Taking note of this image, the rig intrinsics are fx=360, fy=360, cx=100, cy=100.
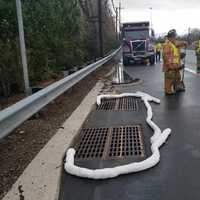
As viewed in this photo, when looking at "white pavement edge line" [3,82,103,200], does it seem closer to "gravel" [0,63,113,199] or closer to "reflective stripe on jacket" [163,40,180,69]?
"gravel" [0,63,113,199]

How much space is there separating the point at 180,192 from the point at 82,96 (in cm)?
691

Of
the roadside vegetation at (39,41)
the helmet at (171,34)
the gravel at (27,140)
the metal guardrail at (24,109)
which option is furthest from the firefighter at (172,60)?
the metal guardrail at (24,109)

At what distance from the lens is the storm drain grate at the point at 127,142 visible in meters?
4.94

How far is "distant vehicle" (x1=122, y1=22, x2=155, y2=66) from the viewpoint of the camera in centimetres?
2659

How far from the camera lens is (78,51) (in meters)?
15.6

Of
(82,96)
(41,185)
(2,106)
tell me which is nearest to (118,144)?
(41,185)

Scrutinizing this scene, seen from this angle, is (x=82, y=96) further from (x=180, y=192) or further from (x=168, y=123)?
(x=180, y=192)

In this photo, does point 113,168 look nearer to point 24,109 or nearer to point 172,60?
point 24,109

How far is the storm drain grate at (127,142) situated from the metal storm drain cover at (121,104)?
189 cm

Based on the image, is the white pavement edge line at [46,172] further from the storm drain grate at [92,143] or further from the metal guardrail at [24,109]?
the metal guardrail at [24,109]

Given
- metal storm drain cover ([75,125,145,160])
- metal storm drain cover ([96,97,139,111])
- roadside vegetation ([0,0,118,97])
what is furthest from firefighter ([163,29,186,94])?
metal storm drain cover ([75,125,145,160])

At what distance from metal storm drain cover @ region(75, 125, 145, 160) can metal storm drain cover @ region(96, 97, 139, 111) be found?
188 cm

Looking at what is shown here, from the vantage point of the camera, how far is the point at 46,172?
4.30m

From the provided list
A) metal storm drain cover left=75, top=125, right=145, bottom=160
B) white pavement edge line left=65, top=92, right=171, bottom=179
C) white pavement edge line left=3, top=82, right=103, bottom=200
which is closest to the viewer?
white pavement edge line left=3, top=82, right=103, bottom=200
